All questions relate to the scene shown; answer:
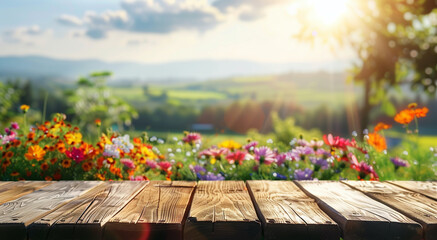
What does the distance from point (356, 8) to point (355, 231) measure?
12.9 meters

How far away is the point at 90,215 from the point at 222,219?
0.62 m

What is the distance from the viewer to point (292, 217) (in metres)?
1.86

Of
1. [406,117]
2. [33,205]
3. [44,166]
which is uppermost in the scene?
[406,117]

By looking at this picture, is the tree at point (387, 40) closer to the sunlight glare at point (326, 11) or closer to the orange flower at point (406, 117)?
the sunlight glare at point (326, 11)

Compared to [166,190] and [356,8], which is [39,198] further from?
[356,8]

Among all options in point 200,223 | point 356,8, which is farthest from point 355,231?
point 356,8

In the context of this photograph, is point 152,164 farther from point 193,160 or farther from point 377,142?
point 377,142

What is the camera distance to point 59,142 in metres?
4.23

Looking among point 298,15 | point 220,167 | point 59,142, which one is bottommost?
point 220,167

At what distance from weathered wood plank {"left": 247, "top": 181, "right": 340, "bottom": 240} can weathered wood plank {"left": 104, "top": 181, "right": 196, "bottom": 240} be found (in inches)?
15.2

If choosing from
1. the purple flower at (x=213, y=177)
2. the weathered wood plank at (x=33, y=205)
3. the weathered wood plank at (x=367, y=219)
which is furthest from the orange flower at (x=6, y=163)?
the weathered wood plank at (x=367, y=219)

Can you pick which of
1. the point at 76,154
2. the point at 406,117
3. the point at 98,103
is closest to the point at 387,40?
the point at 406,117

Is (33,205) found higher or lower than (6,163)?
higher

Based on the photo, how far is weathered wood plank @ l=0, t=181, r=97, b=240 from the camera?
5.80 feet
